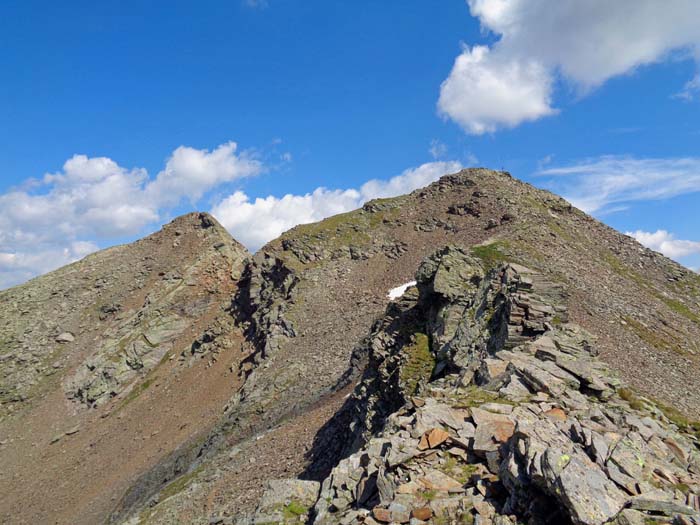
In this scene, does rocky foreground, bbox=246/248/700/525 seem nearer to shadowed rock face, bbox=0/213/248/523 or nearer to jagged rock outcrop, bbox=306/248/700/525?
jagged rock outcrop, bbox=306/248/700/525

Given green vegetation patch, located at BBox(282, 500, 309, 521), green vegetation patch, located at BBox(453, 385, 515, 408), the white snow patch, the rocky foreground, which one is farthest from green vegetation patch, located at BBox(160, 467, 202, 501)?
the white snow patch

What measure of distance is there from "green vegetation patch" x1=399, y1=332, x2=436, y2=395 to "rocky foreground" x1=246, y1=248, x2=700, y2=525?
2.51 metres

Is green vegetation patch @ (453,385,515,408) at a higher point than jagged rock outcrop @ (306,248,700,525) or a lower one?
higher

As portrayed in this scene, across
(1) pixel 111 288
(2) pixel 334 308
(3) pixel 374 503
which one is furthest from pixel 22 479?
(3) pixel 374 503

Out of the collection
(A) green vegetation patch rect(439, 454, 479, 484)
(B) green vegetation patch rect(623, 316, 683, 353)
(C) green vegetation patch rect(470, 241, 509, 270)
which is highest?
(C) green vegetation patch rect(470, 241, 509, 270)

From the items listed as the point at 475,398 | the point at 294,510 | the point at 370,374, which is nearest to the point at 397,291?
the point at 370,374

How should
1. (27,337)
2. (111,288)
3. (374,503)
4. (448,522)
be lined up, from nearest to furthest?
1. (448,522)
2. (374,503)
3. (27,337)
4. (111,288)

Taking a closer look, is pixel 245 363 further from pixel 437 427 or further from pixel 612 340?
pixel 437 427

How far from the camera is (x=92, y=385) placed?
6372 centimetres

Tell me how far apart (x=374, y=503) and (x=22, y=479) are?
5811cm

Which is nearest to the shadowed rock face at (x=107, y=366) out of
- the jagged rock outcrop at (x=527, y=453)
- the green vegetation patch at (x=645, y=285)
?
the jagged rock outcrop at (x=527, y=453)

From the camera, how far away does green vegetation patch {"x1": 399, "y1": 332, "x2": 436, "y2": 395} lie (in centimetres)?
2445

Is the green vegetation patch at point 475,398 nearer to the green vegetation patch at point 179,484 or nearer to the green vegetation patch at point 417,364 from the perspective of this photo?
the green vegetation patch at point 417,364

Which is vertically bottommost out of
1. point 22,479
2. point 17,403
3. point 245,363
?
point 22,479
